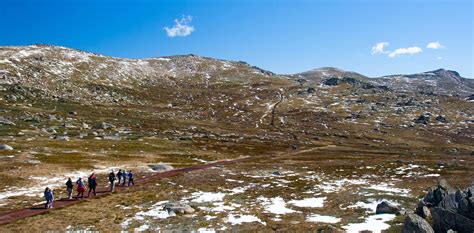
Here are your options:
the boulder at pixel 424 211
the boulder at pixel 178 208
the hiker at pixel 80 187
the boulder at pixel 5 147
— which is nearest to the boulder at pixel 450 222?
the boulder at pixel 424 211

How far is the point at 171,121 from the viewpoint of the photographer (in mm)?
174625

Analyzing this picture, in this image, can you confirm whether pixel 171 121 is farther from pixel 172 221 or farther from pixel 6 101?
pixel 172 221

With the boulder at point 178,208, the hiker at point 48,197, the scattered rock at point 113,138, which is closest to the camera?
the boulder at point 178,208

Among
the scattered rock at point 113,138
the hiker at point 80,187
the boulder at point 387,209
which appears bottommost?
the boulder at point 387,209

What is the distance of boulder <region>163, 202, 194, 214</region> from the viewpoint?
3722 centimetres

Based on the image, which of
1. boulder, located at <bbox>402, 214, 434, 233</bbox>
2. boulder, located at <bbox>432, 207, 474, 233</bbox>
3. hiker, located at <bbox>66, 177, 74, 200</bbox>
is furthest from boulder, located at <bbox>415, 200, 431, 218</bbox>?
hiker, located at <bbox>66, 177, 74, 200</bbox>

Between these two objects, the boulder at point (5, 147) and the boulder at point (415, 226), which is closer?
the boulder at point (415, 226)

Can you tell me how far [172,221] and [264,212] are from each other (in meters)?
10.00

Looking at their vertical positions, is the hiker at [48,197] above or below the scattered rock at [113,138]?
below

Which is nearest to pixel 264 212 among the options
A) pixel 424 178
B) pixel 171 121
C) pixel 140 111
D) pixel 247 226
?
pixel 247 226

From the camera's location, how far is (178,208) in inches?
1480

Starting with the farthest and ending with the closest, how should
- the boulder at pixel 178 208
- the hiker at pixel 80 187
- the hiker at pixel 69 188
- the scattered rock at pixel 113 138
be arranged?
the scattered rock at pixel 113 138
the hiker at pixel 80 187
the hiker at pixel 69 188
the boulder at pixel 178 208

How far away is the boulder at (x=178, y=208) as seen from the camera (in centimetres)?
3722

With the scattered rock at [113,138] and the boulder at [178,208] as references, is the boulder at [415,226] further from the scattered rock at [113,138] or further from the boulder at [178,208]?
the scattered rock at [113,138]
